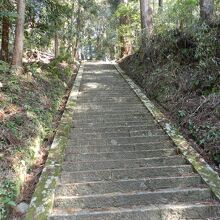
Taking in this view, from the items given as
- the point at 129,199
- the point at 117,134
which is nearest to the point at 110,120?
the point at 117,134

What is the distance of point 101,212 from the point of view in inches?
161

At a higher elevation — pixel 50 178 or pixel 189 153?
pixel 189 153

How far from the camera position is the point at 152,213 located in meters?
4.07

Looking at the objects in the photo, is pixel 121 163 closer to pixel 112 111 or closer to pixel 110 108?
pixel 112 111

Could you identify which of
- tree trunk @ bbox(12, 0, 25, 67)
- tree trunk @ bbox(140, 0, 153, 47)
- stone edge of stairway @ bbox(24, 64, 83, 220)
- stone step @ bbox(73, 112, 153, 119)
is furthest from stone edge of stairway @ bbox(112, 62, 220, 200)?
tree trunk @ bbox(140, 0, 153, 47)

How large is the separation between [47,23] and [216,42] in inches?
262

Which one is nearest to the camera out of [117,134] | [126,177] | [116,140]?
[126,177]

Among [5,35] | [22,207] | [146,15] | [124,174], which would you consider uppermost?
[146,15]

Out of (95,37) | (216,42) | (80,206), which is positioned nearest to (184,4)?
(216,42)

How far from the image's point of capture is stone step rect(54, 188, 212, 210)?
436 centimetres

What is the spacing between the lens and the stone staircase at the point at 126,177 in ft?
13.6

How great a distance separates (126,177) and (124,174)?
0.26 feet

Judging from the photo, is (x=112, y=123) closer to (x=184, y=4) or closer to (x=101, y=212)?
(x=101, y=212)

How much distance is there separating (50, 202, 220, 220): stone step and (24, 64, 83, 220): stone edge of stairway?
0.66 feet
